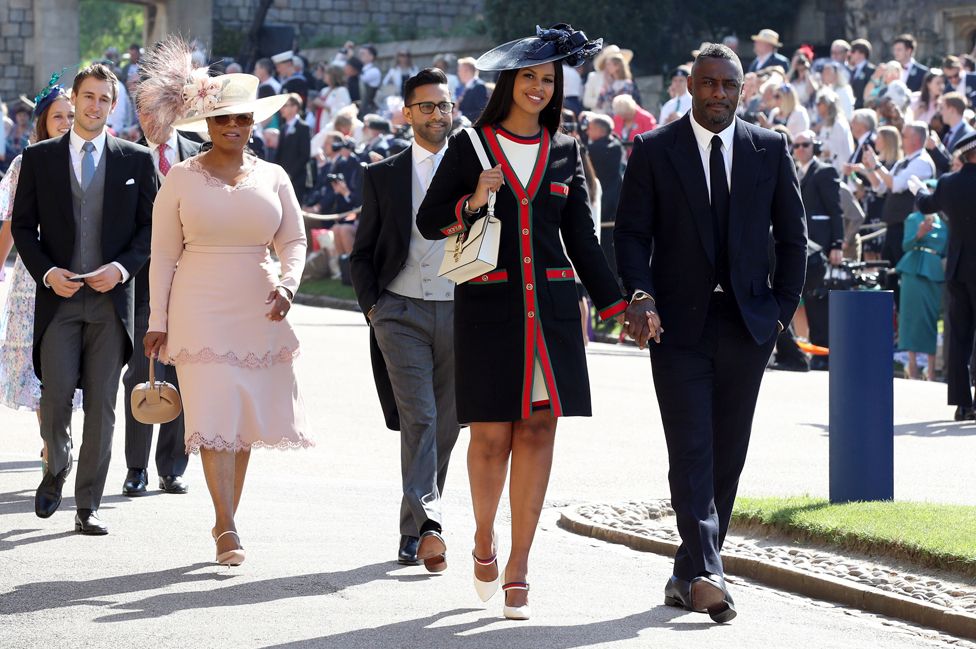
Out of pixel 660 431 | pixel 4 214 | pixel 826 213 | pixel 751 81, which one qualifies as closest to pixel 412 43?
pixel 751 81

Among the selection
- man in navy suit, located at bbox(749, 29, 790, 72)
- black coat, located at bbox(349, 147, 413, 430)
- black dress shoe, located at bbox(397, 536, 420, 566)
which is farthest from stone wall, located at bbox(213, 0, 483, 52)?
black dress shoe, located at bbox(397, 536, 420, 566)

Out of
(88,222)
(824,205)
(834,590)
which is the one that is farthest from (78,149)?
(824,205)

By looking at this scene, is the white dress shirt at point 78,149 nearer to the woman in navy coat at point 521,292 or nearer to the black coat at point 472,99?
the woman in navy coat at point 521,292

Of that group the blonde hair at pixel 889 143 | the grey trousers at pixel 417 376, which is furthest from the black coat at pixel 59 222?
the blonde hair at pixel 889 143

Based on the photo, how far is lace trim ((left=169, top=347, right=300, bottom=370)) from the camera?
298 inches

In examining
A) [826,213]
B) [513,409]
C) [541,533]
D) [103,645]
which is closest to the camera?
[103,645]

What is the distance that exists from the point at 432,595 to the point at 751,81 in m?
15.6

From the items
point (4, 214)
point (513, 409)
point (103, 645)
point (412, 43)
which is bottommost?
point (103, 645)

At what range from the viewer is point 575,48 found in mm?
6590

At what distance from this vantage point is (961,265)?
13367 millimetres

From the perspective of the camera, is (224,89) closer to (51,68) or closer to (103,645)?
(103,645)

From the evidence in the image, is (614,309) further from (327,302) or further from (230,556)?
(327,302)

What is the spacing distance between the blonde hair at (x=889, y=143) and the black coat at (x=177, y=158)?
9401 mm

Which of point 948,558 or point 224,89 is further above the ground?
point 224,89
